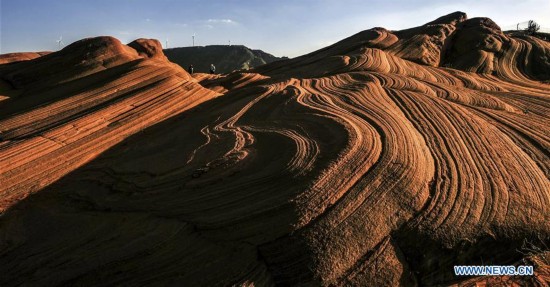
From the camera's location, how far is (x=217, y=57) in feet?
221

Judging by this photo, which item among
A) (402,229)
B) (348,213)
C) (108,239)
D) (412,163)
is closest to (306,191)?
(348,213)

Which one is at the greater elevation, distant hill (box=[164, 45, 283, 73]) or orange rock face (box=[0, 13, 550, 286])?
distant hill (box=[164, 45, 283, 73])

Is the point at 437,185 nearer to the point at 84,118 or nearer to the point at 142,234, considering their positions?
the point at 142,234

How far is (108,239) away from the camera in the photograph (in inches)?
203

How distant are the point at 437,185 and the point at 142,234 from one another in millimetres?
4311

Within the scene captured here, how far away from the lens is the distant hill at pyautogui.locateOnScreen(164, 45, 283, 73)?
216 feet

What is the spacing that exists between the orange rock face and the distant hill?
56.8 meters

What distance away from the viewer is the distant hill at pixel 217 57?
65.7 m

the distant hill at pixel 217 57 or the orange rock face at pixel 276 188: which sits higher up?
the distant hill at pixel 217 57

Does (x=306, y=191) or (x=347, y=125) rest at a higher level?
(x=347, y=125)

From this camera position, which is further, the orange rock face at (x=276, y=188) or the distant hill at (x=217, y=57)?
the distant hill at (x=217, y=57)

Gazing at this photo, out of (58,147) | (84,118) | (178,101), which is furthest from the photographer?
(178,101)

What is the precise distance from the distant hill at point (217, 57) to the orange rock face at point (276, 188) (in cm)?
A: 5677

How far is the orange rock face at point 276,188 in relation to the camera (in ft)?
15.7
